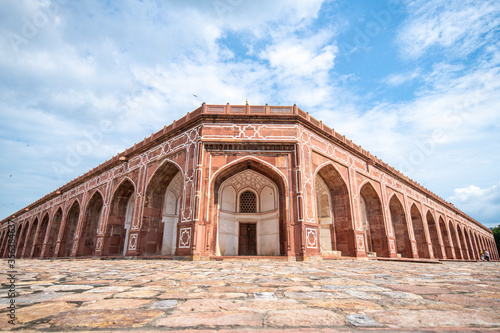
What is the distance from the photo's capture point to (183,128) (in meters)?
13.0

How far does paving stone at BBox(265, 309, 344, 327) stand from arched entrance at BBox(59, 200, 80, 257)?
23157mm

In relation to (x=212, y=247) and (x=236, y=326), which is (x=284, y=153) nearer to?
(x=212, y=247)

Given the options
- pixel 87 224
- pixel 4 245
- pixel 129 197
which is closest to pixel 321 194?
pixel 129 197

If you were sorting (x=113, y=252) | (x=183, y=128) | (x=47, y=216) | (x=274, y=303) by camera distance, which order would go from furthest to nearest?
(x=47, y=216) → (x=113, y=252) → (x=183, y=128) → (x=274, y=303)

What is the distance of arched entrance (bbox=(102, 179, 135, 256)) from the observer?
15.6 meters

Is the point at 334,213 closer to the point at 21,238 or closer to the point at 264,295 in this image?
the point at 264,295

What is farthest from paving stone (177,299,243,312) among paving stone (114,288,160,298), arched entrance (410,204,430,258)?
arched entrance (410,204,430,258)

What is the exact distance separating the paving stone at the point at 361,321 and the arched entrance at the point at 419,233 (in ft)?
71.3

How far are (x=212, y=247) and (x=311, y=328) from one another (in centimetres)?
1022

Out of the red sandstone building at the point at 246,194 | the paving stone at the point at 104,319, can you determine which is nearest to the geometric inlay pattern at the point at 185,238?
the red sandstone building at the point at 246,194

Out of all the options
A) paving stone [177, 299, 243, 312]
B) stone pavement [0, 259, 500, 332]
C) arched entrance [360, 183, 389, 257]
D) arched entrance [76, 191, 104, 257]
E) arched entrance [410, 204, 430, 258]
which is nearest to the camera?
stone pavement [0, 259, 500, 332]

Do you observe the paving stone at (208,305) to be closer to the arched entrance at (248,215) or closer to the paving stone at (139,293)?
the paving stone at (139,293)

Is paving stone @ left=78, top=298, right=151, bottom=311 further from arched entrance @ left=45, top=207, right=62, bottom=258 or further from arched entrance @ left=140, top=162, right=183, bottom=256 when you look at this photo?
arched entrance @ left=45, top=207, right=62, bottom=258

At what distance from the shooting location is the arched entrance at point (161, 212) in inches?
535
